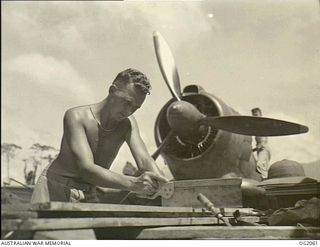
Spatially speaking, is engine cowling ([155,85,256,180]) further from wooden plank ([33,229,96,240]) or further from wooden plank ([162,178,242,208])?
wooden plank ([33,229,96,240])

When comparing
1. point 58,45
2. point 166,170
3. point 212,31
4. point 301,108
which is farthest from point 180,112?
point 58,45

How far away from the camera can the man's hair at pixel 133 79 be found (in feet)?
5.67

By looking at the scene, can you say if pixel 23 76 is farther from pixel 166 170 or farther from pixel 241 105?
pixel 241 105

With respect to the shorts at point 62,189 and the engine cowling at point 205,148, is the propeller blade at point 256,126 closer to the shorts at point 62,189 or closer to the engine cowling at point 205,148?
the engine cowling at point 205,148

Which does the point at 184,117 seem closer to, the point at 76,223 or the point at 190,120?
the point at 190,120

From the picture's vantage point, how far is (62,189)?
153 centimetres

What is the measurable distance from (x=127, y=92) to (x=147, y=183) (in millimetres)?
385

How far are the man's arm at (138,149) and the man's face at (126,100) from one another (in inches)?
1.6

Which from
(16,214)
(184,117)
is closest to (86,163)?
(16,214)

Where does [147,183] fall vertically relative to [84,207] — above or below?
above

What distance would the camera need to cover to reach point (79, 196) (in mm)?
1526

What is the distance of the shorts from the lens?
1512 millimetres

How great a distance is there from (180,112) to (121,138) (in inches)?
23.3

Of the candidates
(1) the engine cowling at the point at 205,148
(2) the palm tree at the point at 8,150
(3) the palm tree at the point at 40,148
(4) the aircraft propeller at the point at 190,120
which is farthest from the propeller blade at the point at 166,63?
(2) the palm tree at the point at 8,150
